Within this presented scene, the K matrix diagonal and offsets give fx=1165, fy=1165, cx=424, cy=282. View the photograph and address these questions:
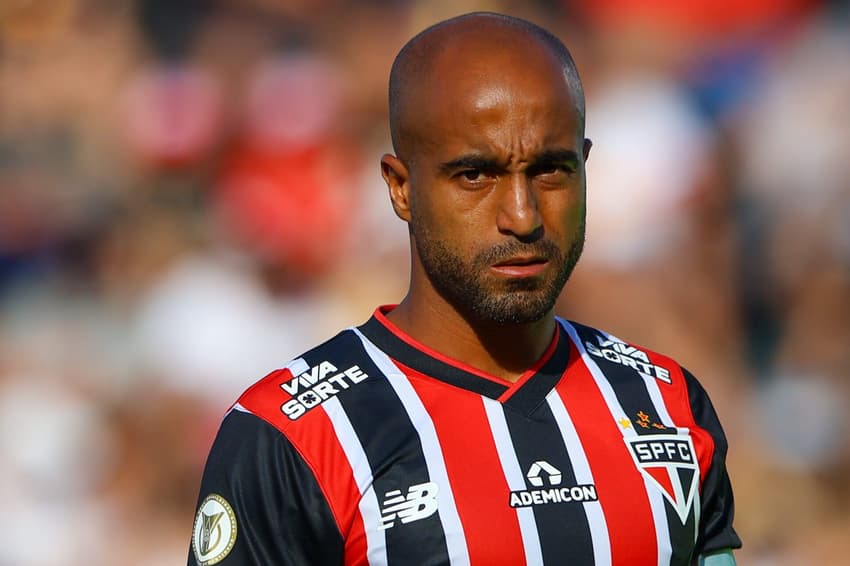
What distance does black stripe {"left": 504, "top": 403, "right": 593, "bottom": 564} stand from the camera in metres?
1.91

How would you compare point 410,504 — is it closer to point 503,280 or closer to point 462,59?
point 503,280

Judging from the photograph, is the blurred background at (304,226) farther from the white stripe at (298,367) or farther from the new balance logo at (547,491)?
the new balance logo at (547,491)

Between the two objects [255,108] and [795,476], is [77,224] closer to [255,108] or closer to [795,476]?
[255,108]

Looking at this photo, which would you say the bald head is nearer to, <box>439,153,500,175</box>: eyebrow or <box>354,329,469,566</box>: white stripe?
<box>439,153,500,175</box>: eyebrow

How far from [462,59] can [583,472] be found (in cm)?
74

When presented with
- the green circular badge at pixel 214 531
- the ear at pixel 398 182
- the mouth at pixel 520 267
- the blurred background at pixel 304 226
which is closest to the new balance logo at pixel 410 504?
the green circular badge at pixel 214 531

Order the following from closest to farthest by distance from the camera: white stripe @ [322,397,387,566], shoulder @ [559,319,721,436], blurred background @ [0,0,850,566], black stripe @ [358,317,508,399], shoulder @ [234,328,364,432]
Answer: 1. white stripe @ [322,397,387,566]
2. shoulder @ [234,328,364,432]
3. black stripe @ [358,317,508,399]
4. shoulder @ [559,319,721,436]
5. blurred background @ [0,0,850,566]

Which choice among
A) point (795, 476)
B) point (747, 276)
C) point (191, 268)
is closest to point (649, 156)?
point (747, 276)

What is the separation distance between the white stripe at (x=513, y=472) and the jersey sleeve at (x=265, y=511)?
298 mm

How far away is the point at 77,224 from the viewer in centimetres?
484

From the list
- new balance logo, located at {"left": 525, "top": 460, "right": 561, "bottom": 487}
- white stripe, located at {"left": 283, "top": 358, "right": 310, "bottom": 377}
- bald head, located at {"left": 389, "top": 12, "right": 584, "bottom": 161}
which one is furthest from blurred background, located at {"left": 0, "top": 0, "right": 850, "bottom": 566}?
new balance logo, located at {"left": 525, "top": 460, "right": 561, "bottom": 487}

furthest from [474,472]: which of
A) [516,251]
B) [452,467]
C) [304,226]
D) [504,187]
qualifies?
[304,226]

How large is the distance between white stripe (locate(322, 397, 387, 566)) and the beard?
0.30m

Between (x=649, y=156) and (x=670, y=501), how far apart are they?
302cm
